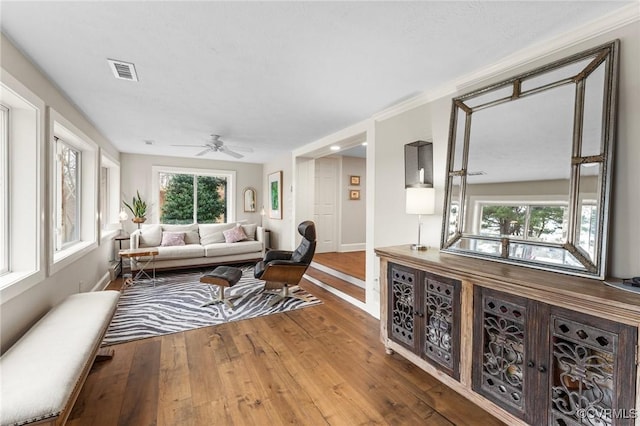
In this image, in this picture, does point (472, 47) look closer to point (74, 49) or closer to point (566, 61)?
point (566, 61)

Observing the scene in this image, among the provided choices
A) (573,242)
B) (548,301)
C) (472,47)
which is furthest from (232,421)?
(472,47)

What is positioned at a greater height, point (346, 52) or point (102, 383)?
point (346, 52)

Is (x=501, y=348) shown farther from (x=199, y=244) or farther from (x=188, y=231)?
(x=188, y=231)

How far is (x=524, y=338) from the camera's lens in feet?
5.02

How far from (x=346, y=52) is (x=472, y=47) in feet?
2.80

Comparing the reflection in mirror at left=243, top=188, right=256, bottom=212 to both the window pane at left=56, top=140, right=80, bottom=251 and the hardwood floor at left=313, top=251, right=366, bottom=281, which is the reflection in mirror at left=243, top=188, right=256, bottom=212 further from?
the window pane at left=56, top=140, right=80, bottom=251

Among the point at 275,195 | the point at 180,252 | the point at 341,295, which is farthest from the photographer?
the point at 275,195

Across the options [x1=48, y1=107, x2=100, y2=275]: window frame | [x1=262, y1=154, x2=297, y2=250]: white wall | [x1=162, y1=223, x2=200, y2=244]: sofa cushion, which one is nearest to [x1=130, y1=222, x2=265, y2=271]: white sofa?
[x1=162, y1=223, x2=200, y2=244]: sofa cushion

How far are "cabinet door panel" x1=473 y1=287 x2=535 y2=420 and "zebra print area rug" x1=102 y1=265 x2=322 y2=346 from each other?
7.32 ft

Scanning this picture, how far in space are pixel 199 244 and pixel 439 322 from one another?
194 inches

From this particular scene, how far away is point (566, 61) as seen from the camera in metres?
1.72

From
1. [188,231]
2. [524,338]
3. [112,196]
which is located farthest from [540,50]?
[112,196]

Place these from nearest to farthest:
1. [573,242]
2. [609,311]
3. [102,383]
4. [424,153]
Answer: [609,311]
[573,242]
[102,383]
[424,153]

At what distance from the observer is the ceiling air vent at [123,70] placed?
6.90 ft
